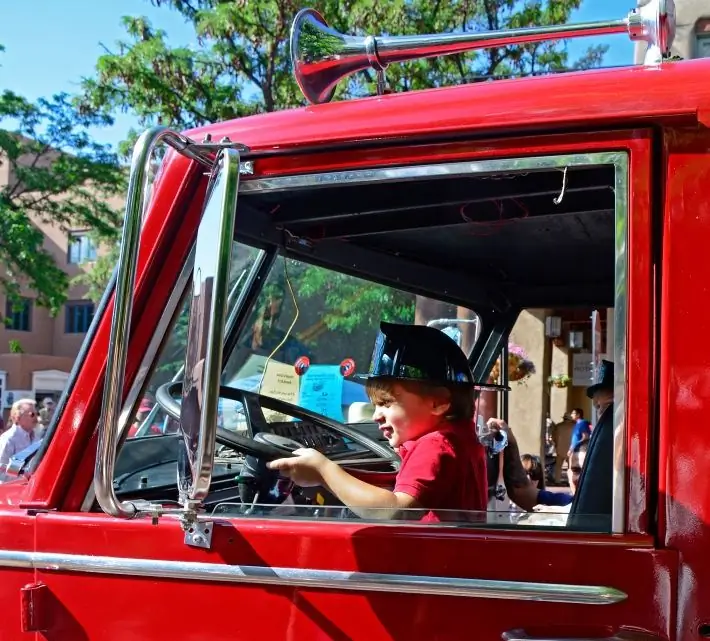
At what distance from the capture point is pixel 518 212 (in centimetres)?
216

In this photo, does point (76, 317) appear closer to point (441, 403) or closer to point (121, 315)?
point (441, 403)

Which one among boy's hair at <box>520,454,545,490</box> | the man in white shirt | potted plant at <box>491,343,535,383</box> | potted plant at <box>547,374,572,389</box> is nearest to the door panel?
potted plant at <box>491,343,535,383</box>

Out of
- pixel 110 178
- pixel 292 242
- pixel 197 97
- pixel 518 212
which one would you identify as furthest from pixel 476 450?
pixel 110 178

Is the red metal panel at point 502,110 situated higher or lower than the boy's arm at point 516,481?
higher

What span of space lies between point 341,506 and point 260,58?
11.7 m

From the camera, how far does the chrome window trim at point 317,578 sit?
129 cm

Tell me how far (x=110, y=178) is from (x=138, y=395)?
1424 cm

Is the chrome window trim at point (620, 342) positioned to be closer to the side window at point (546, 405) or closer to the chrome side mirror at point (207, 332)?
the side window at point (546, 405)

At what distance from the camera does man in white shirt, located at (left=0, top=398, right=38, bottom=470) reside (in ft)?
21.1

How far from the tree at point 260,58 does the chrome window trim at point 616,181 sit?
30.5 feet

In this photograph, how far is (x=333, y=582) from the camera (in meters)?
1.39

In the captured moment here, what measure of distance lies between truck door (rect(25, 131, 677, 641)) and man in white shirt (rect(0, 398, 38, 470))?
5.15 m

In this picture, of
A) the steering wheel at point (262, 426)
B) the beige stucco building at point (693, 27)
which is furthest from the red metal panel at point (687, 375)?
the beige stucco building at point (693, 27)

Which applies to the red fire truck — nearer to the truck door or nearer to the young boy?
the truck door
